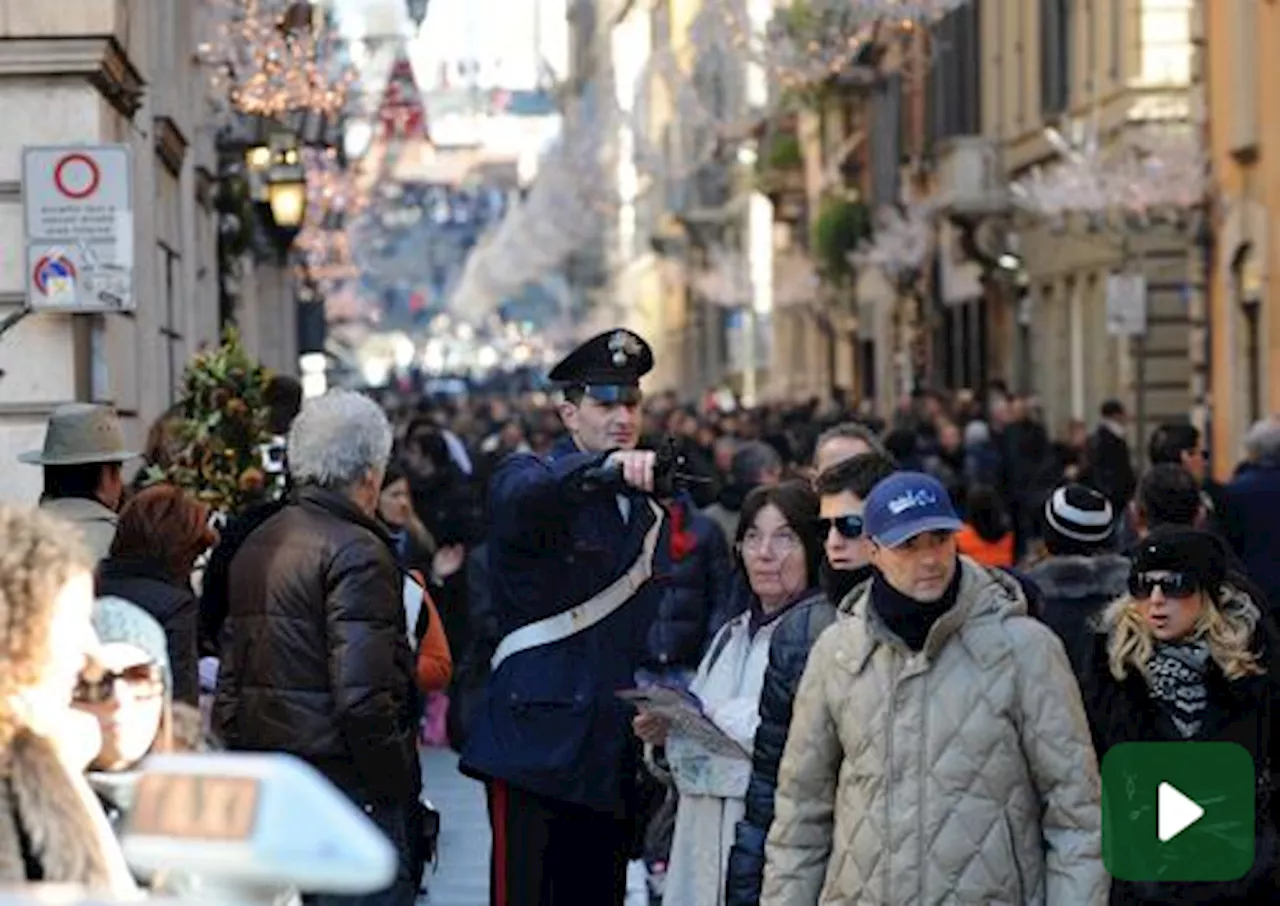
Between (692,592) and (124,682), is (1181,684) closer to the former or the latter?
(124,682)

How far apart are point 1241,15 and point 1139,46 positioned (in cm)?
532

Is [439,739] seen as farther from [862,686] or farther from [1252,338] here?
[1252,338]

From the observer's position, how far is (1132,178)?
129 feet

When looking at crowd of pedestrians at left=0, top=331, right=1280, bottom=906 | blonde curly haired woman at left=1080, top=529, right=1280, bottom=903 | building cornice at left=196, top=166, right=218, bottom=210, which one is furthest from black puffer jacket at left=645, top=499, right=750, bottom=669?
building cornice at left=196, top=166, right=218, bottom=210

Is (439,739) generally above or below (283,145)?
below

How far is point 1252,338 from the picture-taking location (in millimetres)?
37062

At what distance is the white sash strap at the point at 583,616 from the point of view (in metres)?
10.4

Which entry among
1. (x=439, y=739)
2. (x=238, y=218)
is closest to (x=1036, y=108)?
(x=238, y=218)

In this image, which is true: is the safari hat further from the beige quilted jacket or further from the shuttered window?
the shuttered window

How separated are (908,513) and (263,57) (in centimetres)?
2058

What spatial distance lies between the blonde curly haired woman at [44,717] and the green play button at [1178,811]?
353cm

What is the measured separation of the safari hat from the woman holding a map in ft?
5.37

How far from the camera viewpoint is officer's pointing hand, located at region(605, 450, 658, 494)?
9.78m

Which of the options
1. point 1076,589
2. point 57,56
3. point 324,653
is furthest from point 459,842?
point 324,653
